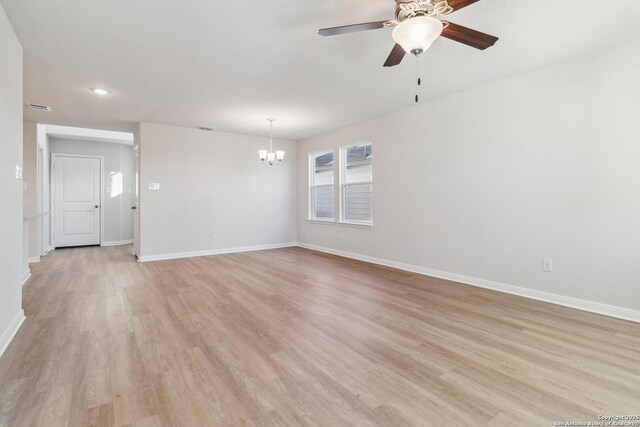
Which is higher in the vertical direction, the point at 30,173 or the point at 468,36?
the point at 468,36

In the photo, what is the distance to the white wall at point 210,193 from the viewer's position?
18.3ft

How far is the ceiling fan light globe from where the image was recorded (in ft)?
5.78

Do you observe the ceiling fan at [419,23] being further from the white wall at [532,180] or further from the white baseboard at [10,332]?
the white baseboard at [10,332]

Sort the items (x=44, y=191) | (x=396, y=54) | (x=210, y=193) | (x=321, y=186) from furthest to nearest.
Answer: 1. (x=321, y=186)
2. (x=44, y=191)
3. (x=210, y=193)
4. (x=396, y=54)

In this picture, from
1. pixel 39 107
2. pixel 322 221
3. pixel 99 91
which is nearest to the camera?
pixel 99 91

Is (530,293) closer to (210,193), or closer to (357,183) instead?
(357,183)

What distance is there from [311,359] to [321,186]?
495cm

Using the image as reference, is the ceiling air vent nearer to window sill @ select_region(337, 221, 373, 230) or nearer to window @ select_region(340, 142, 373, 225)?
window @ select_region(340, 142, 373, 225)

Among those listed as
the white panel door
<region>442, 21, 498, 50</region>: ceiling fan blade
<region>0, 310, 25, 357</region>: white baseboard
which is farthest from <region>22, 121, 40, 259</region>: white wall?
<region>442, 21, 498, 50</region>: ceiling fan blade

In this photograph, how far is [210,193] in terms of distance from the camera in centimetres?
621

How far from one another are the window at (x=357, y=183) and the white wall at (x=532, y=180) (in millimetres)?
615

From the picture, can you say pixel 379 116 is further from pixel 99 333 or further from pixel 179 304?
pixel 99 333

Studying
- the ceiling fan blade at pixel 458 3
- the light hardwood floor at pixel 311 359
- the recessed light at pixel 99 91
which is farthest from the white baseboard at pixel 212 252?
the ceiling fan blade at pixel 458 3

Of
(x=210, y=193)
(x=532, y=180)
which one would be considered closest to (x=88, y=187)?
(x=210, y=193)
